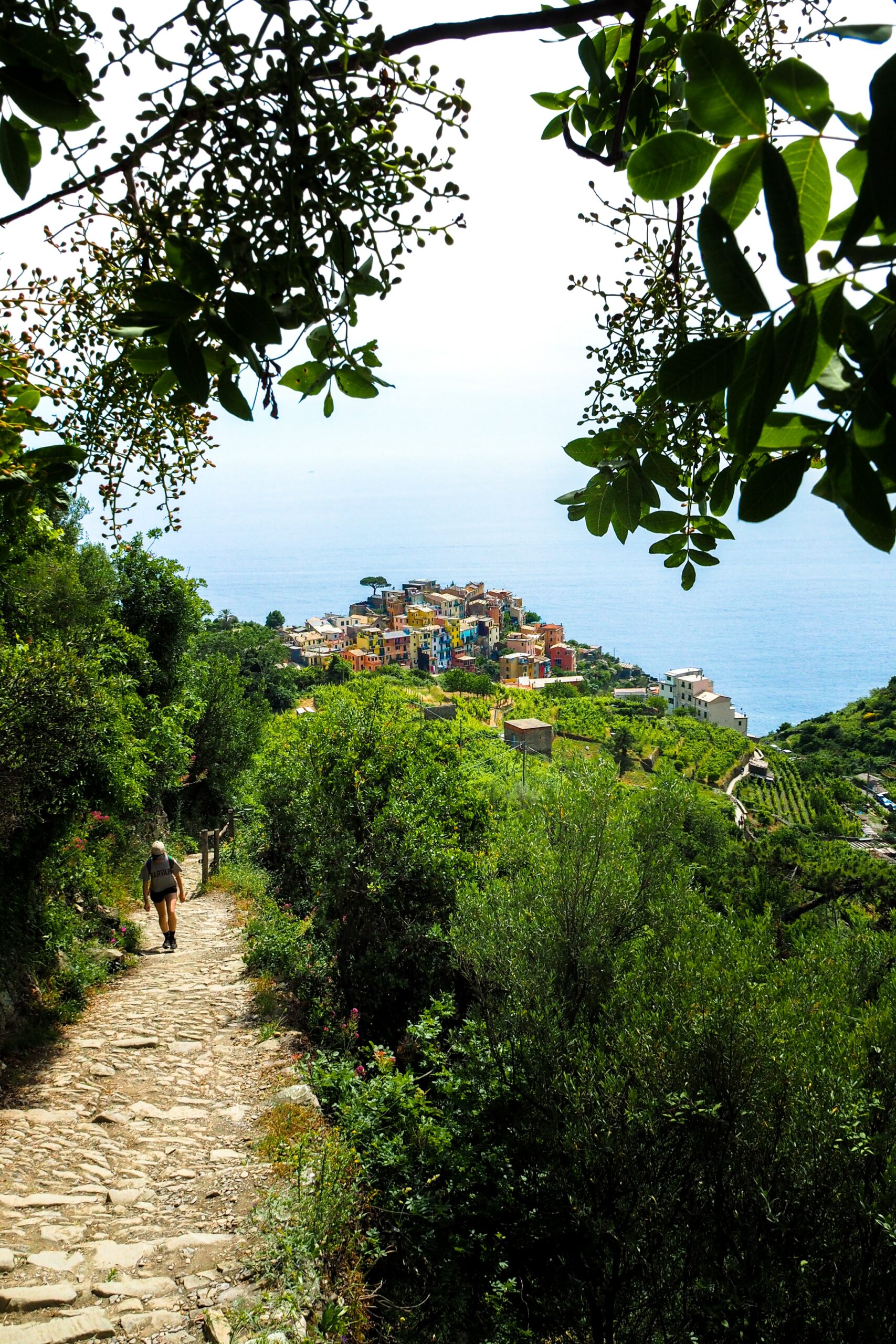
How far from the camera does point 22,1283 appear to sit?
2.83m

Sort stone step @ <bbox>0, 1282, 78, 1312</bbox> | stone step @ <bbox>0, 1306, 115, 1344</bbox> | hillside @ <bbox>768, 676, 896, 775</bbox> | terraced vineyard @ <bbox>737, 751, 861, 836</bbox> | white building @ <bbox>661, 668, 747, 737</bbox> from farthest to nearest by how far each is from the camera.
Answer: white building @ <bbox>661, 668, 747, 737</bbox> → hillside @ <bbox>768, 676, 896, 775</bbox> → terraced vineyard @ <bbox>737, 751, 861, 836</bbox> → stone step @ <bbox>0, 1282, 78, 1312</bbox> → stone step @ <bbox>0, 1306, 115, 1344</bbox>

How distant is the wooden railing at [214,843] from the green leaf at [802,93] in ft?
36.1

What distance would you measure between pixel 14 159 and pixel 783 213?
84 cm

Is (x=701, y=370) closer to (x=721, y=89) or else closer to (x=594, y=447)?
(x=721, y=89)

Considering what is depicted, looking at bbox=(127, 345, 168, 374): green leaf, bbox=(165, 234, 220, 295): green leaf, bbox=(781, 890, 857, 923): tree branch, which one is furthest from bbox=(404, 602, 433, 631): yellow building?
bbox=(165, 234, 220, 295): green leaf

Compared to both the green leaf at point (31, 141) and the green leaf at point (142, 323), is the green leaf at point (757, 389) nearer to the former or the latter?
the green leaf at point (142, 323)

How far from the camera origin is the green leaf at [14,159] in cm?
87

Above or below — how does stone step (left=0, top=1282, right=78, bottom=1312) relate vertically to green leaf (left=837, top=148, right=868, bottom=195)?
below

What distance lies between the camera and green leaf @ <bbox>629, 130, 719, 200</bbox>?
69 cm

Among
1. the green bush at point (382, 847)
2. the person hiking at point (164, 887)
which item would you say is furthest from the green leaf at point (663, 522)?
the person hiking at point (164, 887)

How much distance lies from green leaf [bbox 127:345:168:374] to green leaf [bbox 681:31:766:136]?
0.63 metres

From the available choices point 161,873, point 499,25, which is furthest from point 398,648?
point 499,25

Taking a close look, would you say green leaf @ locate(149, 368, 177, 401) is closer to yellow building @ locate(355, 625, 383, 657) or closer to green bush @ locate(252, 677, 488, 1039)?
green bush @ locate(252, 677, 488, 1039)

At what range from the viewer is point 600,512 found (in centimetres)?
120
